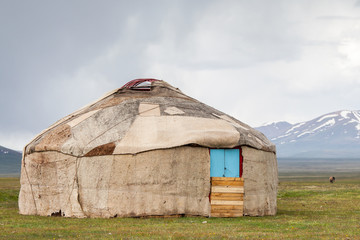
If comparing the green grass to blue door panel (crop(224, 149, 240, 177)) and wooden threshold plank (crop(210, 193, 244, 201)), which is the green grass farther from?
blue door panel (crop(224, 149, 240, 177))

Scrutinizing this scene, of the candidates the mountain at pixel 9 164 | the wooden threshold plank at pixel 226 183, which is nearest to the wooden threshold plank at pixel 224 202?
the wooden threshold plank at pixel 226 183

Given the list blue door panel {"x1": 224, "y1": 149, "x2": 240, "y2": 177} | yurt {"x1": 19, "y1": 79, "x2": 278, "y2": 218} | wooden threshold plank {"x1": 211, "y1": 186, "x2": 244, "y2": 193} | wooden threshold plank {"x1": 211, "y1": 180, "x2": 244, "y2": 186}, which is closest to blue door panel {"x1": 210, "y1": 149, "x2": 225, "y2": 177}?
yurt {"x1": 19, "y1": 79, "x2": 278, "y2": 218}

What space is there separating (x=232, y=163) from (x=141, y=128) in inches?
107

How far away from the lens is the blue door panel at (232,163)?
15172 mm

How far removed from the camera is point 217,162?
15070 mm

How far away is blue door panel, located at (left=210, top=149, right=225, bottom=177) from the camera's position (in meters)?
15.0

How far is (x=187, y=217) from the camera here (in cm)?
1470

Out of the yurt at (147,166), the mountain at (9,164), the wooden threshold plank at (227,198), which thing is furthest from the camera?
the mountain at (9,164)

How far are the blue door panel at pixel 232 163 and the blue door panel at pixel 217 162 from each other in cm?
12

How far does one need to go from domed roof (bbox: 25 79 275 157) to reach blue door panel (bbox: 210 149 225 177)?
24 cm

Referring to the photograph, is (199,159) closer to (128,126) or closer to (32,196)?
(128,126)

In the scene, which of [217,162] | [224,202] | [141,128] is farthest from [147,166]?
[224,202]

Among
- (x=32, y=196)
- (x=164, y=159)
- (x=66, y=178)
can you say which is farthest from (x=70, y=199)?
(x=164, y=159)

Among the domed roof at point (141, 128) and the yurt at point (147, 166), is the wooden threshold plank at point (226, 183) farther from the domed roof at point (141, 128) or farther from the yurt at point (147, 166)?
A: the domed roof at point (141, 128)
